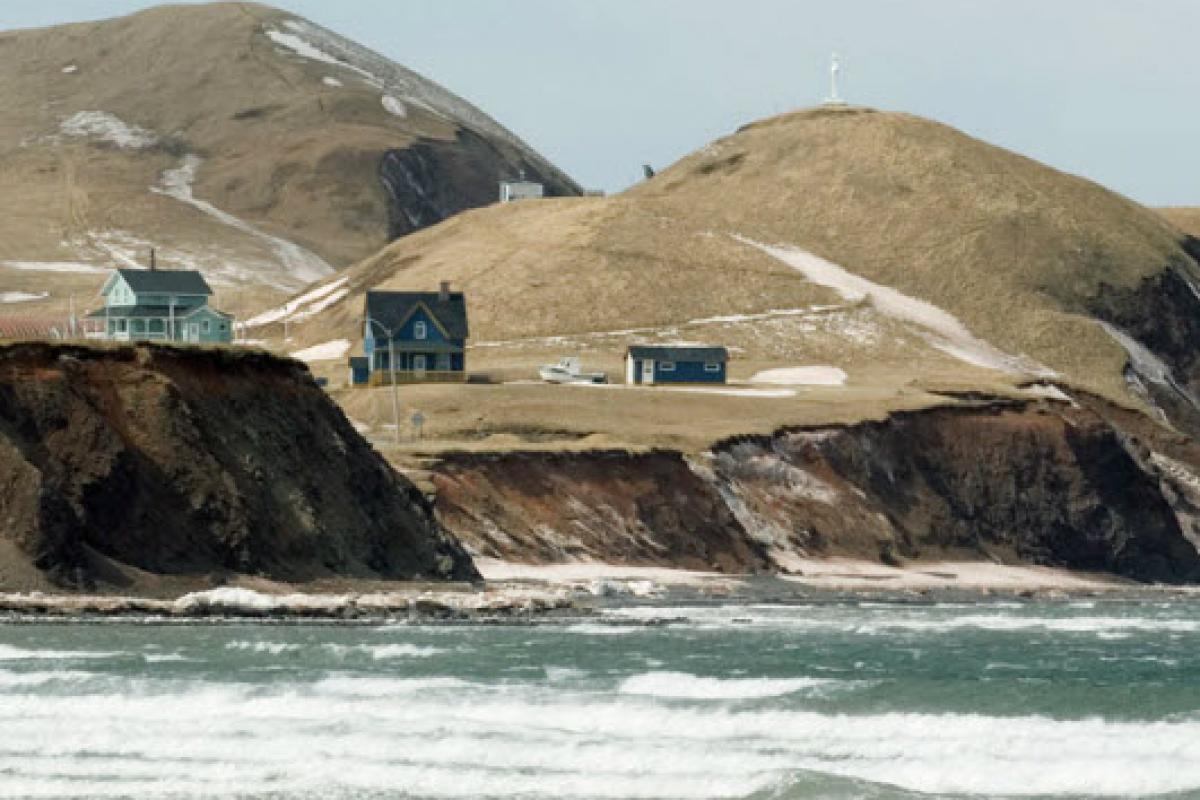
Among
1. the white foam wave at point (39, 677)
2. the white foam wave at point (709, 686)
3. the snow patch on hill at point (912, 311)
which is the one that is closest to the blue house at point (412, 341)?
the snow patch on hill at point (912, 311)

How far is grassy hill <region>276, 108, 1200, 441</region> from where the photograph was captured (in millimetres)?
166625

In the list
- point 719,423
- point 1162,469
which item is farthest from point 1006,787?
point 1162,469

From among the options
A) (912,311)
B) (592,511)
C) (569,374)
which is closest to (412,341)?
(569,374)

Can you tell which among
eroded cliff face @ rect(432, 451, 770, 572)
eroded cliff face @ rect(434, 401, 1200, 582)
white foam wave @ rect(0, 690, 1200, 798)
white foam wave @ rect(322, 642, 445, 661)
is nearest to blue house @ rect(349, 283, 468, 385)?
eroded cliff face @ rect(434, 401, 1200, 582)

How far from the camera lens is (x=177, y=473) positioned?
251ft

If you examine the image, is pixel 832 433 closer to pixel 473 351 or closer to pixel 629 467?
pixel 629 467

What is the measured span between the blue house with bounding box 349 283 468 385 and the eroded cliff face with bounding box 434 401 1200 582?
972 inches

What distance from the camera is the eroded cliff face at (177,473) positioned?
73062mm

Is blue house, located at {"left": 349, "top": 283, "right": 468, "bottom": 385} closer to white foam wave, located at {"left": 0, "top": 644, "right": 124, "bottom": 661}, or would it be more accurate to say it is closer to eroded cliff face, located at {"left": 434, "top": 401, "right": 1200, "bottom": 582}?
eroded cliff face, located at {"left": 434, "top": 401, "right": 1200, "bottom": 582}

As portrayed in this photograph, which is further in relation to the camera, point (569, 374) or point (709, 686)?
point (569, 374)

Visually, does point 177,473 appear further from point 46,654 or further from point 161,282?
point 161,282

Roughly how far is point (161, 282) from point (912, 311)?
5637 cm

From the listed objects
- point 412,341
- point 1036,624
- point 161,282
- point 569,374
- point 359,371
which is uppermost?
point 161,282

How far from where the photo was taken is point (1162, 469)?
146 metres
